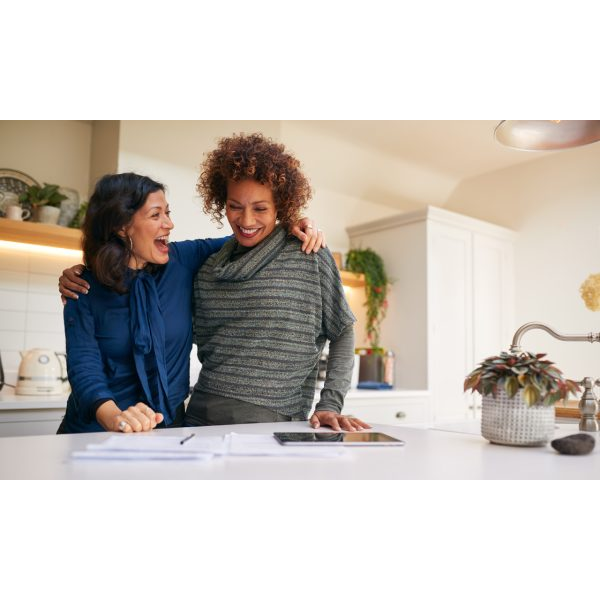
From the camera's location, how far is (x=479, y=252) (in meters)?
4.50

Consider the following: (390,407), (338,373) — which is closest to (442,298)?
(390,407)

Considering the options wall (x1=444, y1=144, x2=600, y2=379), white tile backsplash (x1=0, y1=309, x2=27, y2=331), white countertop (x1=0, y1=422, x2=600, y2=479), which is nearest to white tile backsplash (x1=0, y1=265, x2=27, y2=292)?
white tile backsplash (x1=0, y1=309, x2=27, y2=331)

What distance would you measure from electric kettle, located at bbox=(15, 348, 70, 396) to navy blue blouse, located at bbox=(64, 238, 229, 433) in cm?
129

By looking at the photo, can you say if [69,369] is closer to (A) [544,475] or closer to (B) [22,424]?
(A) [544,475]

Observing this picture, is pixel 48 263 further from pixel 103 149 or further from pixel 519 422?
pixel 519 422

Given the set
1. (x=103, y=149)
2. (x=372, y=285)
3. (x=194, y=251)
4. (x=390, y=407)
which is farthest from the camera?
(x=372, y=285)

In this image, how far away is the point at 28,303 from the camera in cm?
319

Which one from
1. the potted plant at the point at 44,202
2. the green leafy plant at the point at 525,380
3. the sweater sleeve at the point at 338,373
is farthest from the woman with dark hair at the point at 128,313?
the potted plant at the point at 44,202

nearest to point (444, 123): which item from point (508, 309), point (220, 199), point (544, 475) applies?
point (508, 309)

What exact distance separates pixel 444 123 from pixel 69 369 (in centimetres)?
315

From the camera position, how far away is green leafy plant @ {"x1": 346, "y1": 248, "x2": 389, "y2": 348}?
4352 millimetres

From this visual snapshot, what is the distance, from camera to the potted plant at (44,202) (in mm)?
→ 3000

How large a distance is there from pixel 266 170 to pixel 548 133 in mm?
852

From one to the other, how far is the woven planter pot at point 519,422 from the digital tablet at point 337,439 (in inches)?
7.6
